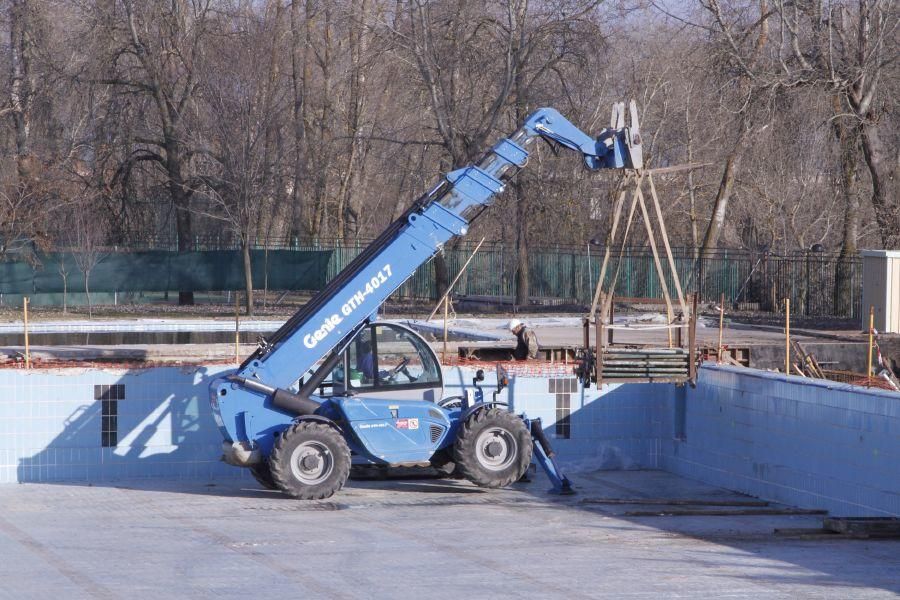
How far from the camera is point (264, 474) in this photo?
45.3 ft

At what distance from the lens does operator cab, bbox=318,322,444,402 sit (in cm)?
1398

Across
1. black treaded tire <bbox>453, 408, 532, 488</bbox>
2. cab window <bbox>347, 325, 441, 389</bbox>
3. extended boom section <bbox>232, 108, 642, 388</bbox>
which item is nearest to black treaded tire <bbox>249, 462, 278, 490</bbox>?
extended boom section <bbox>232, 108, 642, 388</bbox>

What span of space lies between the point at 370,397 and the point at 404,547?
312cm

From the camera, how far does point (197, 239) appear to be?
152ft

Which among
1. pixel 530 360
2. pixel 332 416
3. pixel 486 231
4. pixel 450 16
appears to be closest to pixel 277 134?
pixel 450 16

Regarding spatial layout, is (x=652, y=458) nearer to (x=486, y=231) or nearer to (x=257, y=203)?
(x=257, y=203)

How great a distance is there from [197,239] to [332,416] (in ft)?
111

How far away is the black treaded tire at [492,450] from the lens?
1376 cm

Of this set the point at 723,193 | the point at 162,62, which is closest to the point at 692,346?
the point at 723,193

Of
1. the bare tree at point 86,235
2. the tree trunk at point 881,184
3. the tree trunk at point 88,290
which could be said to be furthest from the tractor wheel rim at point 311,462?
the bare tree at point 86,235

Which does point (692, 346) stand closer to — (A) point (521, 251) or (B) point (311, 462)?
(B) point (311, 462)

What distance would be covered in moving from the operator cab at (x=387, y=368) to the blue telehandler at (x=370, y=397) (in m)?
0.01

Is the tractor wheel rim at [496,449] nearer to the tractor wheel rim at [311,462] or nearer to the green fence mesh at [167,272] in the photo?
the tractor wheel rim at [311,462]

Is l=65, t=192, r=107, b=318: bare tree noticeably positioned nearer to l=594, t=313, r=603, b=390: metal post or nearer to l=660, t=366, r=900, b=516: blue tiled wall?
l=660, t=366, r=900, b=516: blue tiled wall
